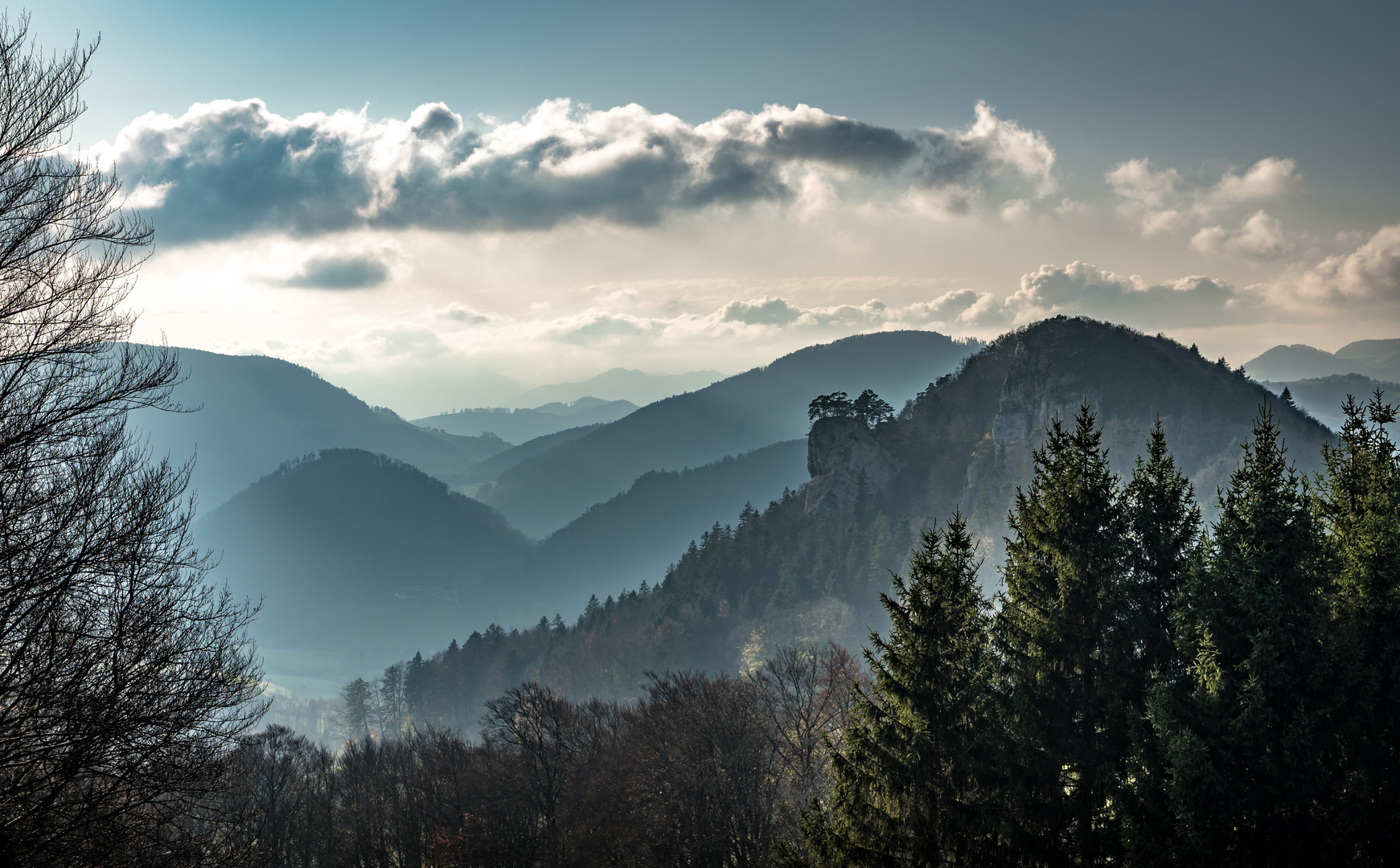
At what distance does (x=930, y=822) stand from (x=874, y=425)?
14729cm

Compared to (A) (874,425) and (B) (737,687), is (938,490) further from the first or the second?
(B) (737,687)

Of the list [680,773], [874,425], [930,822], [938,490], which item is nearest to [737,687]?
[680,773]

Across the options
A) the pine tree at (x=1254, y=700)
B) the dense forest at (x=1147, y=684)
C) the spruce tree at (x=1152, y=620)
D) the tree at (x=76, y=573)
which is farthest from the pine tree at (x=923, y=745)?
the tree at (x=76, y=573)

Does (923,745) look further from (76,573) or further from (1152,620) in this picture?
(76,573)

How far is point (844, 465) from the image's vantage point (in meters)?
154

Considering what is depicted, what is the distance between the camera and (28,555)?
1270 centimetres

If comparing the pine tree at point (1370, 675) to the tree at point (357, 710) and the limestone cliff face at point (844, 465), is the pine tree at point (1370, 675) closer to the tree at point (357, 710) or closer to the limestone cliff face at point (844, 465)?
the limestone cliff face at point (844, 465)

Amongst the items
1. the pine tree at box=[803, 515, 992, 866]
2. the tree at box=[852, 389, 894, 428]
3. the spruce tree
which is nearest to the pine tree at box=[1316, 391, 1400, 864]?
the spruce tree

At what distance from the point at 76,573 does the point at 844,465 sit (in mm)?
145815

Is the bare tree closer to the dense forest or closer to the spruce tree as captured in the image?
the dense forest

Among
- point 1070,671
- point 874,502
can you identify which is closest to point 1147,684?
point 1070,671

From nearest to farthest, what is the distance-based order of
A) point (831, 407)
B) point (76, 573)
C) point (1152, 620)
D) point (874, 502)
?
point (76, 573) < point (1152, 620) < point (874, 502) < point (831, 407)

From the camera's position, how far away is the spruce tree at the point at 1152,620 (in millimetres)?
16188

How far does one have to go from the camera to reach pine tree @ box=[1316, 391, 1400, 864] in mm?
15219
